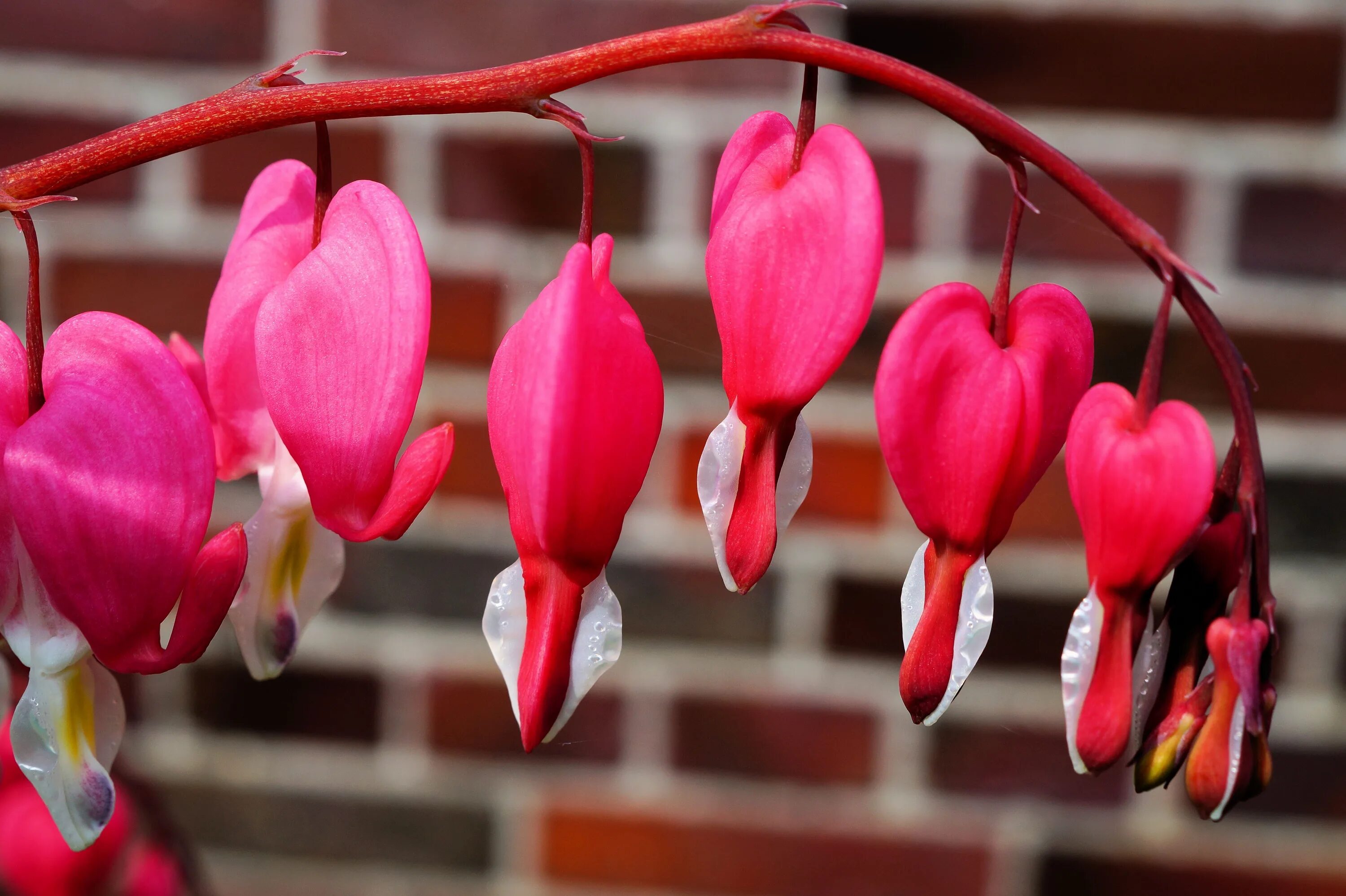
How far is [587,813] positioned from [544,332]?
0.56 m

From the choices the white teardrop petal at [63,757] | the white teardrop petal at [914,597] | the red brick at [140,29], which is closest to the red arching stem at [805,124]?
the white teardrop petal at [914,597]

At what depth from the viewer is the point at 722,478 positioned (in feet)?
0.94

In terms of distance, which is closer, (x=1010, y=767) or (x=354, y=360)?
(x=354, y=360)

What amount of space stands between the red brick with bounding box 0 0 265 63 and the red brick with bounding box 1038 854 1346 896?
0.69 meters

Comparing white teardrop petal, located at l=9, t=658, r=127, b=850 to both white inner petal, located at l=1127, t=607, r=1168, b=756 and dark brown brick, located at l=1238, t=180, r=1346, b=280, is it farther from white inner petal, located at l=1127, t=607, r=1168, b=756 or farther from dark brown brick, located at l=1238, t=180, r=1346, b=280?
dark brown brick, located at l=1238, t=180, r=1346, b=280

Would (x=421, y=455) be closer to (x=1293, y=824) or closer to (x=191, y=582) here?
(x=191, y=582)

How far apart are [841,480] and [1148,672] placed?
1.29 feet

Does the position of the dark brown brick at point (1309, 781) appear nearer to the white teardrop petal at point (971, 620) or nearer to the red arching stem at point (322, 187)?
the white teardrop petal at point (971, 620)

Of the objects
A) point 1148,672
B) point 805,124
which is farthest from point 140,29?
point 1148,672

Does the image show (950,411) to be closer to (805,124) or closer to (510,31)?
(805,124)

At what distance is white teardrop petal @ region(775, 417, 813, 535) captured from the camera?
0.96ft

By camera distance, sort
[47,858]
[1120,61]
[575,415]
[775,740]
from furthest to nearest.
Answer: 1. [775,740]
2. [1120,61]
3. [47,858]
4. [575,415]

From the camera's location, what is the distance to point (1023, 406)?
0.28 metres

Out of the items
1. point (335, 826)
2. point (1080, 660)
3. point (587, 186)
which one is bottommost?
point (335, 826)
